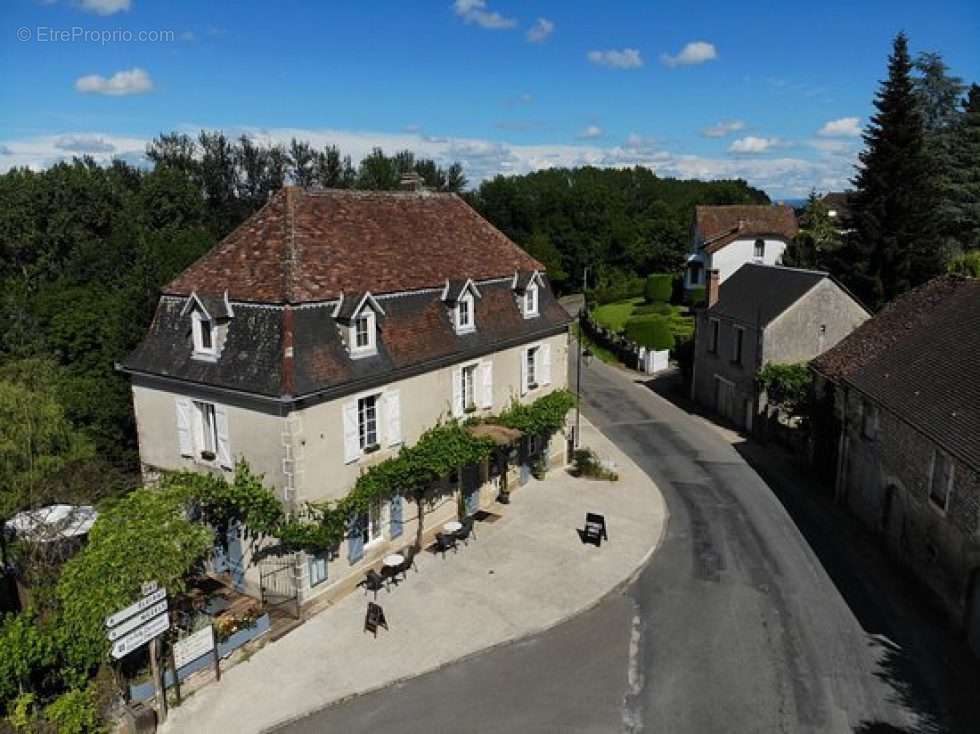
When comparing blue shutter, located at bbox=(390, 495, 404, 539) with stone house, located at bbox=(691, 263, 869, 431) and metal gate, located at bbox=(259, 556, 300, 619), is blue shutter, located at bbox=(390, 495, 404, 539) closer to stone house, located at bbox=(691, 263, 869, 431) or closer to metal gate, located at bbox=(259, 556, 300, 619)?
metal gate, located at bbox=(259, 556, 300, 619)

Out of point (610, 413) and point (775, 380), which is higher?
point (775, 380)

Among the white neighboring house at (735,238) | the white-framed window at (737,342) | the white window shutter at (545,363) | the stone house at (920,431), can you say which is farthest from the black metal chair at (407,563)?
the white neighboring house at (735,238)

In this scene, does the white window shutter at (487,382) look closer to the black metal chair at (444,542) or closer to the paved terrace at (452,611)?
the paved terrace at (452,611)

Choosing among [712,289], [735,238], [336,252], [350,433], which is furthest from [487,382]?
[735,238]

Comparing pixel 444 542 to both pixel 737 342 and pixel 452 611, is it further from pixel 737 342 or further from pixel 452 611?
pixel 737 342

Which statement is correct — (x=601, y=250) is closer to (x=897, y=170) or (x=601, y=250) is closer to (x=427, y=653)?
(x=897, y=170)

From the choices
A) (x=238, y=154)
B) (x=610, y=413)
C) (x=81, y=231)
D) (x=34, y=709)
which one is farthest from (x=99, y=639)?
(x=238, y=154)
